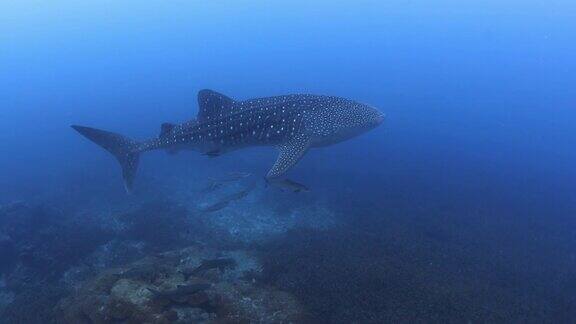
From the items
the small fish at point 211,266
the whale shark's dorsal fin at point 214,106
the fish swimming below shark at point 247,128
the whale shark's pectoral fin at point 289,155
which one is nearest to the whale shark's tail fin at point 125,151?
the fish swimming below shark at point 247,128

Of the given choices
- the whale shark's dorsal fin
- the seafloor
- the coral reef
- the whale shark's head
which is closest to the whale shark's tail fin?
the whale shark's dorsal fin

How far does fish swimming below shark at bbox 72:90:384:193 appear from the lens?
43.3ft

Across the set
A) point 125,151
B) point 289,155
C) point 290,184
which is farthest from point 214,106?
point 290,184

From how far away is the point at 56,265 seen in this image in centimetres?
1616

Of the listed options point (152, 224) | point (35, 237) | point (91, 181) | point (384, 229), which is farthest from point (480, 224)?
point (91, 181)

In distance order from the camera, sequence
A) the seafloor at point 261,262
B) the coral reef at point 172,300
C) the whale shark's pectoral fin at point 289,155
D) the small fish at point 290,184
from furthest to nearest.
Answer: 1. the whale shark's pectoral fin at point 289,155
2. the small fish at point 290,184
3. the seafloor at point 261,262
4. the coral reef at point 172,300

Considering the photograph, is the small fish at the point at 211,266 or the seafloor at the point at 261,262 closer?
the seafloor at the point at 261,262

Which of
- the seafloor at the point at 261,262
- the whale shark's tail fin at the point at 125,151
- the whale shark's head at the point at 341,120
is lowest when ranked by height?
the seafloor at the point at 261,262

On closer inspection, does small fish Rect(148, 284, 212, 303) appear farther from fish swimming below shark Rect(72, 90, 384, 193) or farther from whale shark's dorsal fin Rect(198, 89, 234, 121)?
whale shark's dorsal fin Rect(198, 89, 234, 121)

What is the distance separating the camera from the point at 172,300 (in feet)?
32.2

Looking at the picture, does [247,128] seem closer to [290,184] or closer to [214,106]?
[214,106]

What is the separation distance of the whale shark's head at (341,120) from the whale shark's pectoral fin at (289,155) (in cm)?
52

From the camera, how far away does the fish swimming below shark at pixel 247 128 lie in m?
13.2

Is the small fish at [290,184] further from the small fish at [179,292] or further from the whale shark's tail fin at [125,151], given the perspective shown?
the whale shark's tail fin at [125,151]
